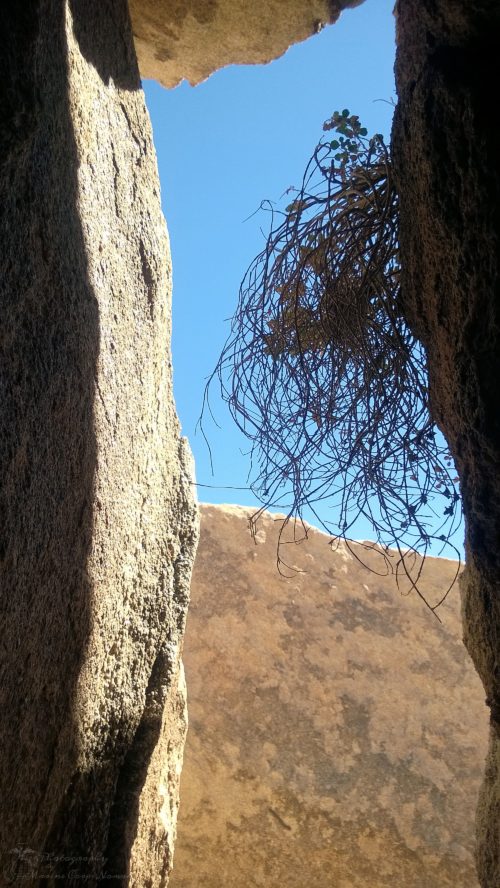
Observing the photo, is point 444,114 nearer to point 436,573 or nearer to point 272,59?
point 272,59

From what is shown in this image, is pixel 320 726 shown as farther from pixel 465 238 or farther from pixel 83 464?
pixel 465 238

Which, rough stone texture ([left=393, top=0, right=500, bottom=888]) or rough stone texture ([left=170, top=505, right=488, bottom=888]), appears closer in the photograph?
rough stone texture ([left=393, top=0, right=500, bottom=888])

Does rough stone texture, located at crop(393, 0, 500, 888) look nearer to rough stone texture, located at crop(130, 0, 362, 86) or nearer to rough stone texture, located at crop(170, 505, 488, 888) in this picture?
rough stone texture, located at crop(130, 0, 362, 86)

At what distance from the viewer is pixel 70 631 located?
1.36m

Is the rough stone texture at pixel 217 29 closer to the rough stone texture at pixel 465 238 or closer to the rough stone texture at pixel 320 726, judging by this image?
the rough stone texture at pixel 465 238

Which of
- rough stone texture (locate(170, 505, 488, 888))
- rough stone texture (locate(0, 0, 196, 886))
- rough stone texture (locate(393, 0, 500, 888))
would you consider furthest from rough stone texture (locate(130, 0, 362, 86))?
rough stone texture (locate(170, 505, 488, 888))

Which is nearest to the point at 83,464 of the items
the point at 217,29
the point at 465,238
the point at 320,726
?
the point at 465,238

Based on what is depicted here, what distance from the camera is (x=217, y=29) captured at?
8.34 feet

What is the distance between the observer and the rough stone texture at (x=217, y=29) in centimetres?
246

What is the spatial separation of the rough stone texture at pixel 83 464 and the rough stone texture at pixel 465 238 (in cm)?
63

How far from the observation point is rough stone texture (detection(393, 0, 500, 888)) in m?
1.27

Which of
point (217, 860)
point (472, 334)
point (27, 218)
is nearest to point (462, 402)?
point (472, 334)

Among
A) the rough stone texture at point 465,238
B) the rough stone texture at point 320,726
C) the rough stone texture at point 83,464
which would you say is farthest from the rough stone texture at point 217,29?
the rough stone texture at point 320,726

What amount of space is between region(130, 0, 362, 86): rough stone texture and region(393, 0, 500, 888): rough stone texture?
113 cm
